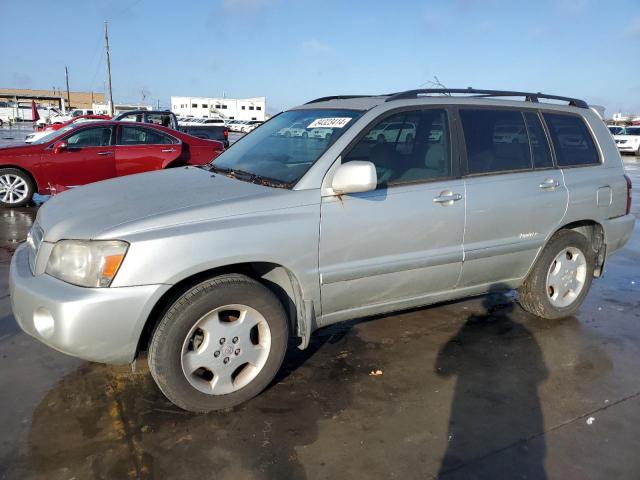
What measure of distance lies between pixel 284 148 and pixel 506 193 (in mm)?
1637

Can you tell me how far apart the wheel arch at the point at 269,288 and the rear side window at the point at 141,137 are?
24.0ft

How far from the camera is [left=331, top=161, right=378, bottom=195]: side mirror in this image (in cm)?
300

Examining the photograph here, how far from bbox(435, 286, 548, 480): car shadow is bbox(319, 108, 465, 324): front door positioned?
576mm

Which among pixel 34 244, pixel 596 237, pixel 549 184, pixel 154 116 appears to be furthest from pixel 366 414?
pixel 154 116

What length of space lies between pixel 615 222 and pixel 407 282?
229cm

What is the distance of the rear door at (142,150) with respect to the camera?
941 centimetres

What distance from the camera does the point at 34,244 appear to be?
122 inches

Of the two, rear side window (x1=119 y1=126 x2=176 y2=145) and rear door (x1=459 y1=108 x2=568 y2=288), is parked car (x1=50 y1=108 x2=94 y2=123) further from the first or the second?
rear door (x1=459 y1=108 x2=568 y2=288)

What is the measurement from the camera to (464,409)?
3104mm

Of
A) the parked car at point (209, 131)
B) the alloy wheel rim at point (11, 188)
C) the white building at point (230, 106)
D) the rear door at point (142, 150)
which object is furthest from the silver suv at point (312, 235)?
the white building at point (230, 106)

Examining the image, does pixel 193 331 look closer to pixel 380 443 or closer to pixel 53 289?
pixel 53 289

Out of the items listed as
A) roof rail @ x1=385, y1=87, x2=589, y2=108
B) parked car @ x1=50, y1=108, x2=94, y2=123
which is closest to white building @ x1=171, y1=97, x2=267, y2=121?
parked car @ x1=50, y1=108, x2=94, y2=123

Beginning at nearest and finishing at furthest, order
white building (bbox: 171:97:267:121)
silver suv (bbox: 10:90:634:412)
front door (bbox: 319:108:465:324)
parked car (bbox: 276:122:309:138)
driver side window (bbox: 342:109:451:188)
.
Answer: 1. silver suv (bbox: 10:90:634:412)
2. front door (bbox: 319:108:465:324)
3. driver side window (bbox: 342:109:451:188)
4. parked car (bbox: 276:122:309:138)
5. white building (bbox: 171:97:267:121)

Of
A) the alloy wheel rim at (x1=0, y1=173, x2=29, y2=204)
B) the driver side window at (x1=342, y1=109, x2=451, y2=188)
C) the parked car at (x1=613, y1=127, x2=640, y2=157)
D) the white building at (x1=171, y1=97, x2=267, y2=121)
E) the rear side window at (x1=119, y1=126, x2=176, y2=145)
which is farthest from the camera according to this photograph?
the white building at (x1=171, y1=97, x2=267, y2=121)
